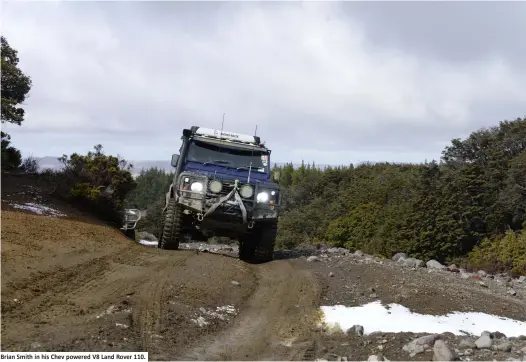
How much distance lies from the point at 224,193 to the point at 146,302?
15.9 feet

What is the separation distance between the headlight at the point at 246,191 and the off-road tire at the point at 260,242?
94 cm

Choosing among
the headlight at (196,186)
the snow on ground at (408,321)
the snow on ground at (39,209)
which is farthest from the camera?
the snow on ground at (39,209)

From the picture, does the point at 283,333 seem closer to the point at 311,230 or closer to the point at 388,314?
the point at 388,314

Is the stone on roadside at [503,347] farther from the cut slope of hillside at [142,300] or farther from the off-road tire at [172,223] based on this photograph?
the off-road tire at [172,223]

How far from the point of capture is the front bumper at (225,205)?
10.8 m

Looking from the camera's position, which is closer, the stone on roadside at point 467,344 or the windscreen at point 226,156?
the stone on roadside at point 467,344

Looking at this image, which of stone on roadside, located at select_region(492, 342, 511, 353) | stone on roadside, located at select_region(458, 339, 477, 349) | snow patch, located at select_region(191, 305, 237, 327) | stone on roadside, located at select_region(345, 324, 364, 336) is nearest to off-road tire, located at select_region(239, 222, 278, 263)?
snow patch, located at select_region(191, 305, 237, 327)

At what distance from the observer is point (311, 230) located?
5106 centimetres

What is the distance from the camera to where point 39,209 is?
1480 centimetres

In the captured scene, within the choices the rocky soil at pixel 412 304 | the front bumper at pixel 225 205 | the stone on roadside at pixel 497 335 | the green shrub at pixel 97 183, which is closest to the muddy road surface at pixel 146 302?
the rocky soil at pixel 412 304

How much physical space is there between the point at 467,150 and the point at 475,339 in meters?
33.6

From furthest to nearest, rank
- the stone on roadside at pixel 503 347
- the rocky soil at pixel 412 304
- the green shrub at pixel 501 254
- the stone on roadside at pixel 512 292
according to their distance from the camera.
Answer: the green shrub at pixel 501 254, the stone on roadside at pixel 512 292, the stone on roadside at pixel 503 347, the rocky soil at pixel 412 304

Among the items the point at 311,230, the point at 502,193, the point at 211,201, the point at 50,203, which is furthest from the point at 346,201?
the point at 211,201

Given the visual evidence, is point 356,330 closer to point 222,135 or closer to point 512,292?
point 512,292
